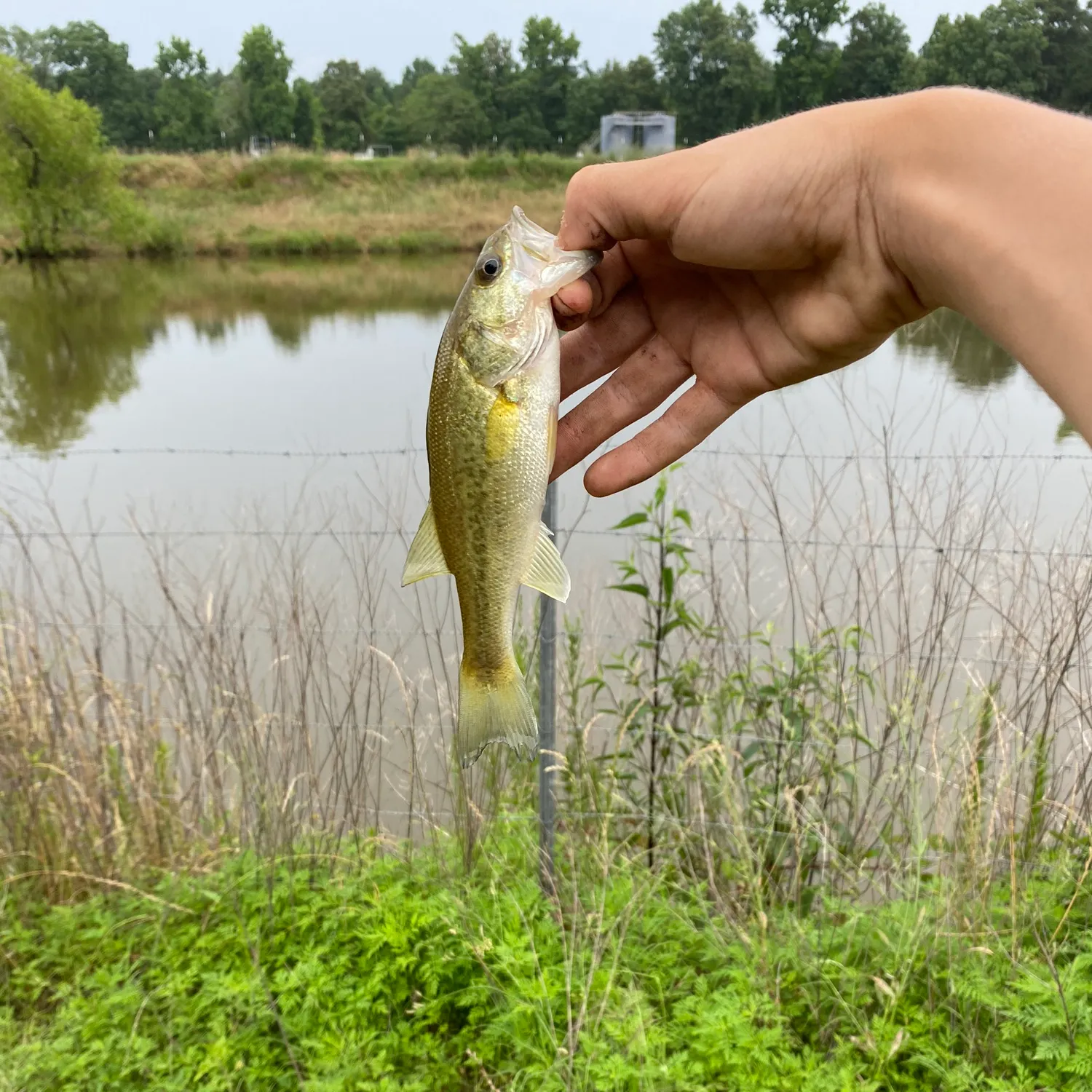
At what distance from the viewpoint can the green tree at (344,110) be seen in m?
66.1

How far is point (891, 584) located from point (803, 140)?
2.99m

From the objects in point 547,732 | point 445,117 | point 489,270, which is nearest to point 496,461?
point 489,270

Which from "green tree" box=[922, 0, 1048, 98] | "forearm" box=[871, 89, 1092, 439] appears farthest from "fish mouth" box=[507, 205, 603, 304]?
"green tree" box=[922, 0, 1048, 98]

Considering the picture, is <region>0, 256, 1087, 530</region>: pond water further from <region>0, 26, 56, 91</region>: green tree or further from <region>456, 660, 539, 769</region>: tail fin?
<region>0, 26, 56, 91</region>: green tree

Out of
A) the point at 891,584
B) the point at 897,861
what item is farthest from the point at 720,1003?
the point at 891,584

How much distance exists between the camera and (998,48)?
37.2 m

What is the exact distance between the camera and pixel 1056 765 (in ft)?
10.9

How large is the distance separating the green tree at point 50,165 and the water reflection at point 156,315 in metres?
1.63

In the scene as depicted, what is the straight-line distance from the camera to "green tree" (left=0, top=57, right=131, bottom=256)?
78.5 feet

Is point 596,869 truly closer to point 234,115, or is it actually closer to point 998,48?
point 998,48

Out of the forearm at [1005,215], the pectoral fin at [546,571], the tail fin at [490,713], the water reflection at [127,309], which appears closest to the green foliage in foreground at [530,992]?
the tail fin at [490,713]

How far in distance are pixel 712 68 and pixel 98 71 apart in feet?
178

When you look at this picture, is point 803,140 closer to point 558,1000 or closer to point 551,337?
point 551,337

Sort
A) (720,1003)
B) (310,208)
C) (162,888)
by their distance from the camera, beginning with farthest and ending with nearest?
1. (310,208)
2. (162,888)
3. (720,1003)
